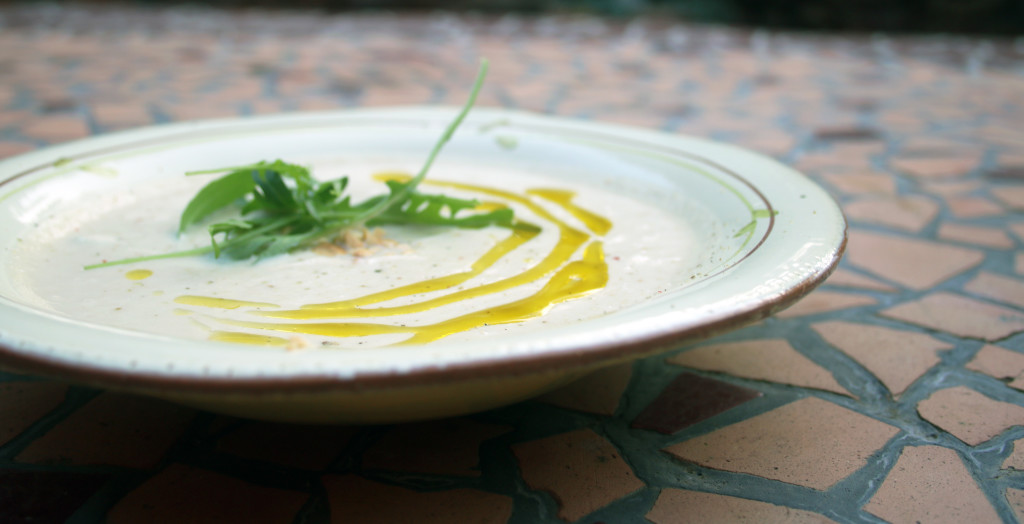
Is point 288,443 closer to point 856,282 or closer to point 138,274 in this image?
point 138,274

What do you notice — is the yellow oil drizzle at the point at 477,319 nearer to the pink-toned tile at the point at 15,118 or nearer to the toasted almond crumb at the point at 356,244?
the toasted almond crumb at the point at 356,244

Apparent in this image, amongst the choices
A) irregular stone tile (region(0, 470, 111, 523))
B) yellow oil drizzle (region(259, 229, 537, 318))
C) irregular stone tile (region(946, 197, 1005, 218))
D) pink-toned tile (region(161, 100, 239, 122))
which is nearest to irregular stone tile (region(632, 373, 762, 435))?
yellow oil drizzle (region(259, 229, 537, 318))

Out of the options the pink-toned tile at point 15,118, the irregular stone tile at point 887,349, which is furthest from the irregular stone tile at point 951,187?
the pink-toned tile at point 15,118

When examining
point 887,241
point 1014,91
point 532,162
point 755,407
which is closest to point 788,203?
point 755,407

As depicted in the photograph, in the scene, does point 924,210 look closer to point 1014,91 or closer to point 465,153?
point 465,153

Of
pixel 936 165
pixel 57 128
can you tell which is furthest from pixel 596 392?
pixel 57 128

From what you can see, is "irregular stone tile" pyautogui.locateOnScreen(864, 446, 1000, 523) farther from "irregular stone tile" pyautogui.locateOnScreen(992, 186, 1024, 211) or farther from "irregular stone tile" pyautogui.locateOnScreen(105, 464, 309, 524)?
"irregular stone tile" pyautogui.locateOnScreen(992, 186, 1024, 211)
